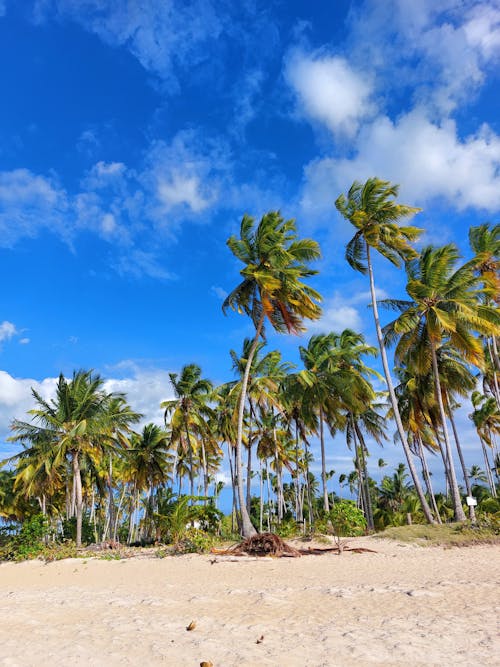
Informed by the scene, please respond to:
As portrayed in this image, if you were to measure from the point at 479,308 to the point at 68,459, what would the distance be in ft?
70.2

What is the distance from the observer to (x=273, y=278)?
1772 centimetres

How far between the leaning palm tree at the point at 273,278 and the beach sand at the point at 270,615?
7482 millimetres

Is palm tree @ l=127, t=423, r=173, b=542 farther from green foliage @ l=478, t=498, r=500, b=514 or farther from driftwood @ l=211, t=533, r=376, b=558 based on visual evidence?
green foliage @ l=478, t=498, r=500, b=514

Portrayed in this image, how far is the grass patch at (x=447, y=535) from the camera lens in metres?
14.3

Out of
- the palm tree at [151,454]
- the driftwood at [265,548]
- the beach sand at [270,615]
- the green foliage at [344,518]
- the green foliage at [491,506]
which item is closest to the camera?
the beach sand at [270,615]

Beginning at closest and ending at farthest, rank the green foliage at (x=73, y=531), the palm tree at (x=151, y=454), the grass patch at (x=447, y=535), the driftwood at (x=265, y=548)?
the driftwood at (x=265, y=548) → the grass patch at (x=447, y=535) → the green foliage at (x=73, y=531) → the palm tree at (x=151, y=454)

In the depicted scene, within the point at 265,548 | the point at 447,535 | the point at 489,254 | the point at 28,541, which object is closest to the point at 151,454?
the point at 28,541

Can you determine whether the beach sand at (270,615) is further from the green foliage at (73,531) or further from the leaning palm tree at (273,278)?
the green foliage at (73,531)

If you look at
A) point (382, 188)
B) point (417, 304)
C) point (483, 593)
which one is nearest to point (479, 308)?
point (417, 304)

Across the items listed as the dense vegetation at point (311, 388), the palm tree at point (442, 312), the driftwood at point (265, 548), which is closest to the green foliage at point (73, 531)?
the dense vegetation at point (311, 388)

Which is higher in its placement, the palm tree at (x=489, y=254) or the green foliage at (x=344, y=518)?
the palm tree at (x=489, y=254)

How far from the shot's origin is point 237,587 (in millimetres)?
9547

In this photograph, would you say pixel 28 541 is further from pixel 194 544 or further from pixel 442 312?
pixel 442 312

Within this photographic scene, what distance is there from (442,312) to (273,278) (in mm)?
6966
